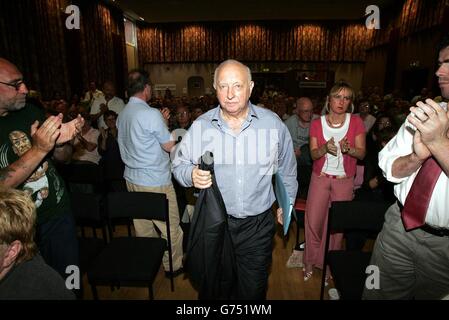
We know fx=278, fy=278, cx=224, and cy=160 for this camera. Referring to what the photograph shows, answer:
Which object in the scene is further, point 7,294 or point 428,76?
point 428,76

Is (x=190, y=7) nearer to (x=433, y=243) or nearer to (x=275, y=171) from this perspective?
(x=275, y=171)

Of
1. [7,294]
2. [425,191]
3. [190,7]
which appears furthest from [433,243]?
[190,7]

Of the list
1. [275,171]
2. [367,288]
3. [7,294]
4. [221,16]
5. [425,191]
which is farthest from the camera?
[221,16]

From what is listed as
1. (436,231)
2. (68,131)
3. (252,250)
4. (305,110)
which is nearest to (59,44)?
(305,110)

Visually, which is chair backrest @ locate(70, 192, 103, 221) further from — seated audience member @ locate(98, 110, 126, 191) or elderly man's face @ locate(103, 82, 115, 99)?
elderly man's face @ locate(103, 82, 115, 99)

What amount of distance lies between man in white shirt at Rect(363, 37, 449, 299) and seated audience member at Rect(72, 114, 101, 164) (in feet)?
12.2

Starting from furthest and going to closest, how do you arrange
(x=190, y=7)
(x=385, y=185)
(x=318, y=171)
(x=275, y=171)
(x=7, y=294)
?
(x=190, y=7) → (x=385, y=185) → (x=318, y=171) → (x=275, y=171) → (x=7, y=294)

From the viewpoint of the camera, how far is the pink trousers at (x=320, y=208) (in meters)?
2.60

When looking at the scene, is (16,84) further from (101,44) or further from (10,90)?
(101,44)

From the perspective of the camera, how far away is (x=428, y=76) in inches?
335

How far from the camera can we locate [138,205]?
2605mm

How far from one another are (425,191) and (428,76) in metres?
9.32

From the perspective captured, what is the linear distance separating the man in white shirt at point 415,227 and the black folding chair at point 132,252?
1634mm

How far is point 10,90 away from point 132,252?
60.1 inches
